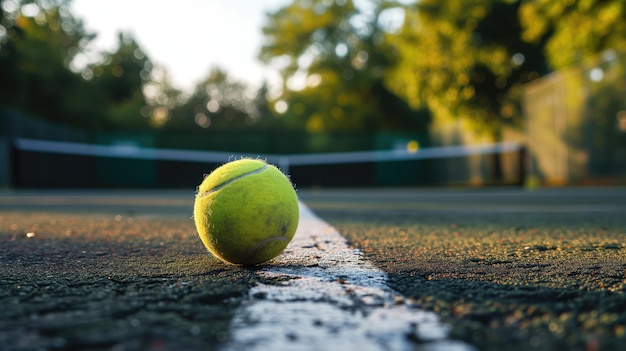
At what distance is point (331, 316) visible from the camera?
164cm

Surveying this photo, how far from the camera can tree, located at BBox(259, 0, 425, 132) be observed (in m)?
34.9

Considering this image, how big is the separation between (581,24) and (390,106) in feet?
78.9

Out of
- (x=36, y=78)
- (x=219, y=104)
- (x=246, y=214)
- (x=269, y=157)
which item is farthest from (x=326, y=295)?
(x=219, y=104)

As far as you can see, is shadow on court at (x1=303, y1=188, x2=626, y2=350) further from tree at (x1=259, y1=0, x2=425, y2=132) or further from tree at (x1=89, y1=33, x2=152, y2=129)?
tree at (x1=89, y1=33, x2=152, y2=129)

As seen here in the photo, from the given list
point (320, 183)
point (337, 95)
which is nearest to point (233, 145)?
point (320, 183)

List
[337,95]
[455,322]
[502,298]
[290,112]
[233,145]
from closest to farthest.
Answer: [455,322] → [502,298] → [233,145] → [337,95] → [290,112]

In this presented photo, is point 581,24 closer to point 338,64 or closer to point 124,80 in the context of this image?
point 338,64

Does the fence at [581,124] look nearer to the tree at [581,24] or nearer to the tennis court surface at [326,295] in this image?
the tree at [581,24]

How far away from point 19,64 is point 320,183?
15.4m

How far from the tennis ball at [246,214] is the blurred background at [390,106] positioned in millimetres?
1039

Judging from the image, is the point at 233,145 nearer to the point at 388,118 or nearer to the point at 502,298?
the point at 388,118

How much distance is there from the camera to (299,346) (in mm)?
1354

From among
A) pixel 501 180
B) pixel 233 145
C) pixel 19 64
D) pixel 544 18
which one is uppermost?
pixel 19 64

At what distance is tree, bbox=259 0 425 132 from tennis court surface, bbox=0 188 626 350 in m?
31.5
